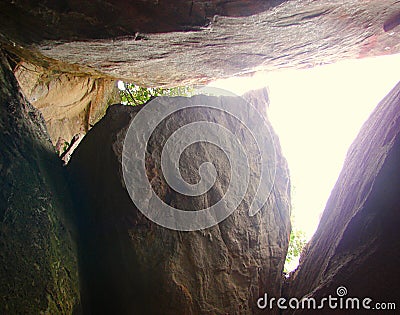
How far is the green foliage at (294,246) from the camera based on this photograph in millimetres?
9962

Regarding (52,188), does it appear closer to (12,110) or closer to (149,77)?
(12,110)

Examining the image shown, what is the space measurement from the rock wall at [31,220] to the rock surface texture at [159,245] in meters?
0.35

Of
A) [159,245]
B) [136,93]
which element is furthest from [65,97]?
[159,245]

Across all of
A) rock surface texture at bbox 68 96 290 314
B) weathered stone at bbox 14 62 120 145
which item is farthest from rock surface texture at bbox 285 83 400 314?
weathered stone at bbox 14 62 120 145

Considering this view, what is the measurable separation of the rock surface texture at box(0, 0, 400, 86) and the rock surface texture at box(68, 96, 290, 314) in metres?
0.84

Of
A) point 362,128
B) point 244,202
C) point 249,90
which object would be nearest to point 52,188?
point 244,202


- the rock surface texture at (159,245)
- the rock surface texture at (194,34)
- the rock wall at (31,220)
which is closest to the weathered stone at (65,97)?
the rock surface texture at (194,34)

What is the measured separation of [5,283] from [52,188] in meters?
1.34

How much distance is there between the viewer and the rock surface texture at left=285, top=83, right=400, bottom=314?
391 centimetres

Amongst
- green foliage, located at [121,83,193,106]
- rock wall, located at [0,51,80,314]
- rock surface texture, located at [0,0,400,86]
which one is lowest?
rock wall, located at [0,51,80,314]

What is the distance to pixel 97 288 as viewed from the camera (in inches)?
189

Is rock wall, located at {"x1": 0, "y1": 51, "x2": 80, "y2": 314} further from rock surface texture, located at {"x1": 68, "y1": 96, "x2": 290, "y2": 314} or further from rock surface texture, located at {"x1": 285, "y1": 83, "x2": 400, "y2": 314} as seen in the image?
rock surface texture, located at {"x1": 285, "y1": 83, "x2": 400, "y2": 314}

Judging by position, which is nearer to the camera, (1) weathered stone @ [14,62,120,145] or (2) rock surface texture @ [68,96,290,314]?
(2) rock surface texture @ [68,96,290,314]

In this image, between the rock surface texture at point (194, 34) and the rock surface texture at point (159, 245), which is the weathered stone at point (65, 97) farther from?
the rock surface texture at point (159, 245)
